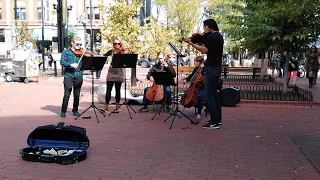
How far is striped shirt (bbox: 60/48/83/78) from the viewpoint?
825 centimetres

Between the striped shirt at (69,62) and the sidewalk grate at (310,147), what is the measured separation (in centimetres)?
448

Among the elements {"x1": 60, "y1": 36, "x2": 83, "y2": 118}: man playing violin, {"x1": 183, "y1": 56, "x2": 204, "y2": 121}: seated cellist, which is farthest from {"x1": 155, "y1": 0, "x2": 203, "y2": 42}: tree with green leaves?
{"x1": 60, "y1": 36, "x2": 83, "y2": 118}: man playing violin

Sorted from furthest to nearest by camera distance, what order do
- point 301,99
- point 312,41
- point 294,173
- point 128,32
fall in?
point 128,32 → point 312,41 → point 301,99 → point 294,173

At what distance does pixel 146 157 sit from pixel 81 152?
87cm

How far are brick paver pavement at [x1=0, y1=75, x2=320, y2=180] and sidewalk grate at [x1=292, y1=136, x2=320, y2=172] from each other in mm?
78

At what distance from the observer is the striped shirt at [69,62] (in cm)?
825

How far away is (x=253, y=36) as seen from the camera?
1249 centimetres

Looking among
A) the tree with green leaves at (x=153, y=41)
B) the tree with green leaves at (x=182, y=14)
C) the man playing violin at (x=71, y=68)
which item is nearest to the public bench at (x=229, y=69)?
the tree with green leaves at (x=153, y=41)

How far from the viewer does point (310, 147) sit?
609 cm

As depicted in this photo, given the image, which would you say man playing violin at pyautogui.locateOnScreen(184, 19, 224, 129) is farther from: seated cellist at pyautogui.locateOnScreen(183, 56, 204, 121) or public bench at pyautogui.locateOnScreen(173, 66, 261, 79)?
public bench at pyautogui.locateOnScreen(173, 66, 261, 79)

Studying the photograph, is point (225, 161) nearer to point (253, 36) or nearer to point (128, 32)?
point (253, 36)

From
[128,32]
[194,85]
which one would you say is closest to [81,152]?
[194,85]

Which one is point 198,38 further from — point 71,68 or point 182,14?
point 182,14

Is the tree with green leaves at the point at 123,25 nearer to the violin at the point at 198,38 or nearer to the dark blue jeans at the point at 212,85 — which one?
the violin at the point at 198,38
